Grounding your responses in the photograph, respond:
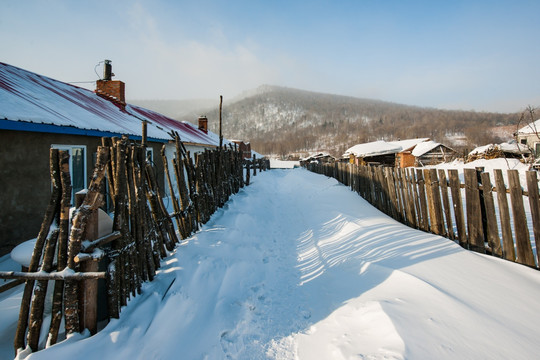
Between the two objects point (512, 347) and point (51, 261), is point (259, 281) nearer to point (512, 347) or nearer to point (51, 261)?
point (51, 261)

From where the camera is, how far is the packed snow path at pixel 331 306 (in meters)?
2.19

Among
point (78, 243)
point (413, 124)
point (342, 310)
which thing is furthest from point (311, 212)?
point (413, 124)

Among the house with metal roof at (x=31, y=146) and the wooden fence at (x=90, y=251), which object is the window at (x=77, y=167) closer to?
the house with metal roof at (x=31, y=146)

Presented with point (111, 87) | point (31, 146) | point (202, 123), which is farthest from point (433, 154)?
point (31, 146)

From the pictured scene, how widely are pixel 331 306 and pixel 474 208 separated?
311 cm

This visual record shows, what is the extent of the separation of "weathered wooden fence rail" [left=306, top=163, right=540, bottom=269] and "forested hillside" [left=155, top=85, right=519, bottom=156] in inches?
3498

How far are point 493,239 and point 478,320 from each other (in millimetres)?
2277

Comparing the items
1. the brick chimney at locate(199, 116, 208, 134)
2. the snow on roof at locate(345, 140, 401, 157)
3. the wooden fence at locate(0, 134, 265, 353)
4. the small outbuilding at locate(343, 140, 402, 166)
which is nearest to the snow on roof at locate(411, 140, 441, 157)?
the small outbuilding at locate(343, 140, 402, 166)

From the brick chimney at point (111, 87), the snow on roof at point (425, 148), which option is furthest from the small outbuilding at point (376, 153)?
the brick chimney at point (111, 87)

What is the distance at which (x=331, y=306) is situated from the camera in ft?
10.2

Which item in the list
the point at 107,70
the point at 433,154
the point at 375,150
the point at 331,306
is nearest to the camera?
the point at 331,306

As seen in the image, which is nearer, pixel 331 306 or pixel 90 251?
pixel 90 251

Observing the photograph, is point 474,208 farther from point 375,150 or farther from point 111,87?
point 375,150

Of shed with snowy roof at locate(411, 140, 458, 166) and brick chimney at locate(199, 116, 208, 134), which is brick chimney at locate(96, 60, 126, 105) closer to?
brick chimney at locate(199, 116, 208, 134)
